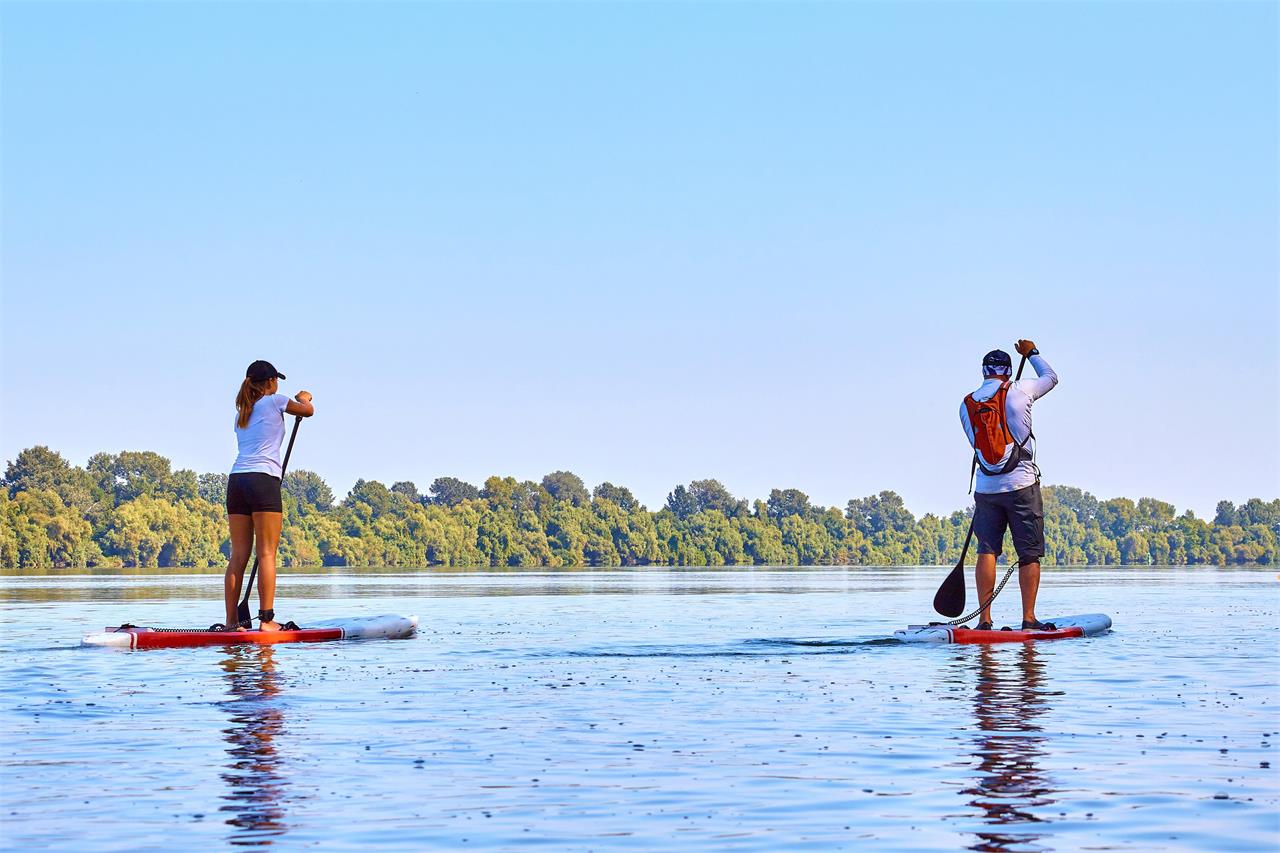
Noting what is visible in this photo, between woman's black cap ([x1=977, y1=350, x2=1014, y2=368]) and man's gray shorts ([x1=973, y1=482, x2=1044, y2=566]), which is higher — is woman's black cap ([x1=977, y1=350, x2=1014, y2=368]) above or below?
above

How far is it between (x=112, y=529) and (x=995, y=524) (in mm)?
121992

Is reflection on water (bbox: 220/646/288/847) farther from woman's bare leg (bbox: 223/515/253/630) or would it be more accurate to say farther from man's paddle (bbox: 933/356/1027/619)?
man's paddle (bbox: 933/356/1027/619)

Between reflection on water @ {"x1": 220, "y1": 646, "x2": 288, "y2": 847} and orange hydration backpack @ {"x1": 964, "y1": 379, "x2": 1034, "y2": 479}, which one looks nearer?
reflection on water @ {"x1": 220, "y1": 646, "x2": 288, "y2": 847}

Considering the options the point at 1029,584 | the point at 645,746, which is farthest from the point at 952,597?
the point at 645,746

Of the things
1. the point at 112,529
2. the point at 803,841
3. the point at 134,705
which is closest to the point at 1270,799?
the point at 803,841

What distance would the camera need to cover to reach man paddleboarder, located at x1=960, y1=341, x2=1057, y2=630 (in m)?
16.2

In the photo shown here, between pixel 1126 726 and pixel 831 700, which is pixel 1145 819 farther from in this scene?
pixel 831 700

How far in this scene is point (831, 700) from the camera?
444 inches

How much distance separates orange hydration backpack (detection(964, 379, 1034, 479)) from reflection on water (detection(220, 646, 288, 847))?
7027 millimetres

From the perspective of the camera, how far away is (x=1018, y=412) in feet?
53.0

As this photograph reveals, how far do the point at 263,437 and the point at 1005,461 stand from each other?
714 cm

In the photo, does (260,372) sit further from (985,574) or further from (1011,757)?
(1011,757)

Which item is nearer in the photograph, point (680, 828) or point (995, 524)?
point (680, 828)

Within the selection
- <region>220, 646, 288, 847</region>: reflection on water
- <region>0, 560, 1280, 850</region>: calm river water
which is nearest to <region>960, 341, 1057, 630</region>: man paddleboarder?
<region>0, 560, 1280, 850</region>: calm river water
